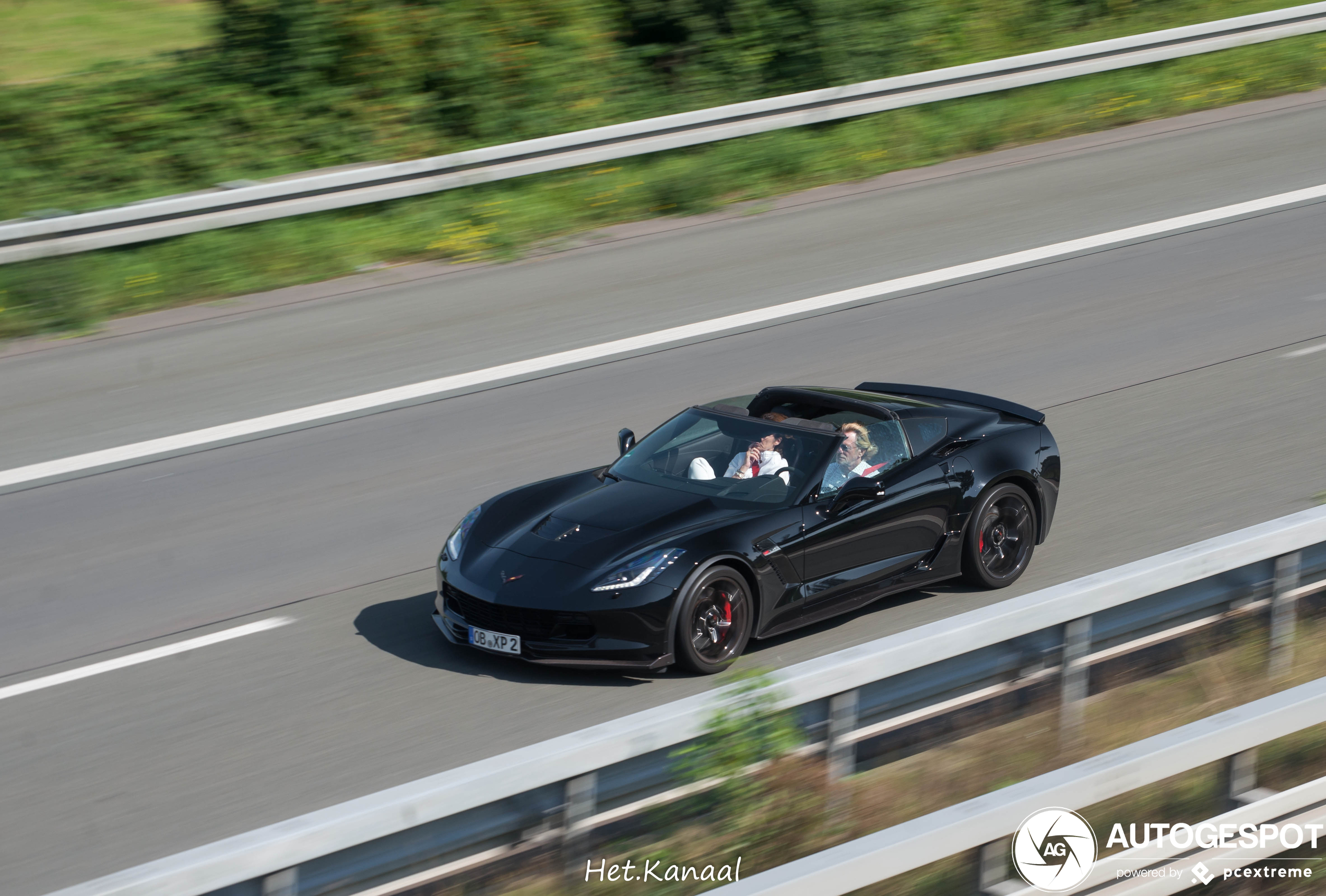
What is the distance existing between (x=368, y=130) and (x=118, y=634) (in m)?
9.53

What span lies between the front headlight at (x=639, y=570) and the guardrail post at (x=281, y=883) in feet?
11.1

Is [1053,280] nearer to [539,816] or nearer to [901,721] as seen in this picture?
[901,721]

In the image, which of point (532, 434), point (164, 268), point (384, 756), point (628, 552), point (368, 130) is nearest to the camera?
point (384, 756)

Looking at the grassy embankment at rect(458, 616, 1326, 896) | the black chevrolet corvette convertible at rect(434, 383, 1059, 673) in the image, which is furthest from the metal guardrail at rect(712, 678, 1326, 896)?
the black chevrolet corvette convertible at rect(434, 383, 1059, 673)

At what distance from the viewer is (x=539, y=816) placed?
4492mm

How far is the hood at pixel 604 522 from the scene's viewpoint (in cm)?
750

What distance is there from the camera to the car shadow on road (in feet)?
24.7

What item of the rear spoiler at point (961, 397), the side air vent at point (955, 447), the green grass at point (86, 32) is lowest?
the side air vent at point (955, 447)

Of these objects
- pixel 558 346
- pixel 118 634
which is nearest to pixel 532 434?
pixel 558 346

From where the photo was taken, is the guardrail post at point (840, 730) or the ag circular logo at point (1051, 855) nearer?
the ag circular logo at point (1051, 855)

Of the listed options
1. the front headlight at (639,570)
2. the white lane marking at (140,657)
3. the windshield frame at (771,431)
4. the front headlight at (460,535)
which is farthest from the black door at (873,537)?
the white lane marking at (140,657)

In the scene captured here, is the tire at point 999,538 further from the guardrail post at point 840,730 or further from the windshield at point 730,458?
the guardrail post at point 840,730

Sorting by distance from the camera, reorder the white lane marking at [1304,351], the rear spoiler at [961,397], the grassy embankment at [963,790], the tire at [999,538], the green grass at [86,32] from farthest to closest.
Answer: the green grass at [86,32]
the white lane marking at [1304,351]
the rear spoiler at [961,397]
the tire at [999,538]
the grassy embankment at [963,790]

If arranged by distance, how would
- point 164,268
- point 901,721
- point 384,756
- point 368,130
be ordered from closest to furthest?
1. point 901,721
2. point 384,756
3. point 164,268
4. point 368,130
